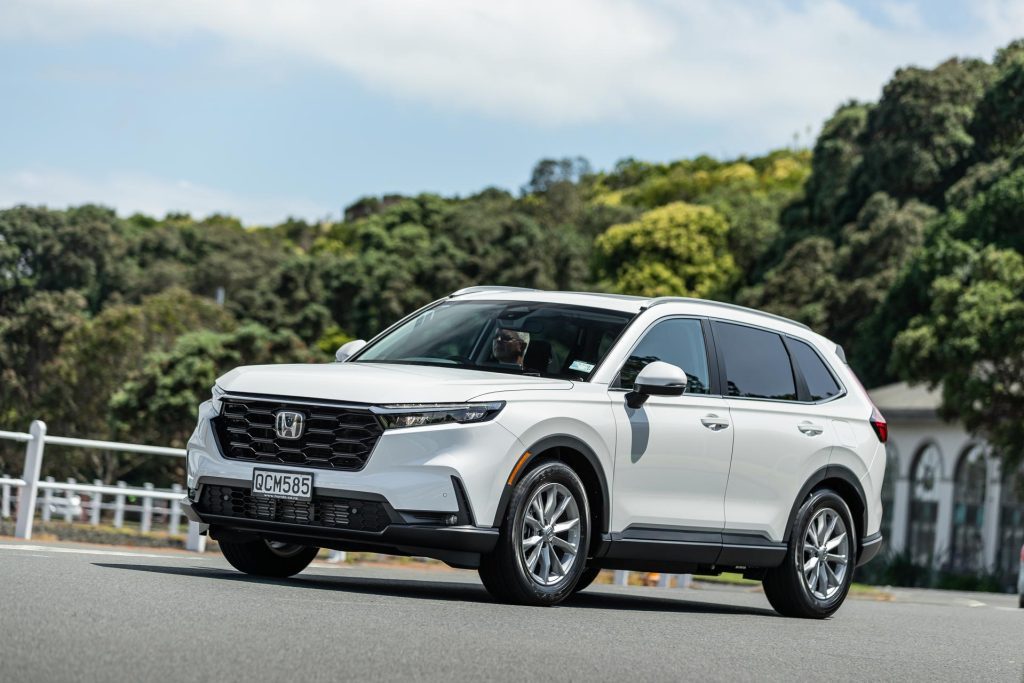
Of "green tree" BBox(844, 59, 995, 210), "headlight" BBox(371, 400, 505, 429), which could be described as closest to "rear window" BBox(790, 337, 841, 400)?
"headlight" BBox(371, 400, 505, 429)

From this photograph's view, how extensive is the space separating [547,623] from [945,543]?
4556cm

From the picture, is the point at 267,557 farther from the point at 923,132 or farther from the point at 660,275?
the point at 660,275

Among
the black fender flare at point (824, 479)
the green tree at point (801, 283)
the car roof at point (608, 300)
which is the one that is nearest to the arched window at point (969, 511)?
the green tree at point (801, 283)

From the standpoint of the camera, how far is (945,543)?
52.7 metres

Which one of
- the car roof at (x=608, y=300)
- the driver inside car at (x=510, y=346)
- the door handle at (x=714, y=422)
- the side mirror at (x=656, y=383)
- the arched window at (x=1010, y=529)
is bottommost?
the arched window at (x=1010, y=529)

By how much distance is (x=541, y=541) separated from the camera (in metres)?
10.1

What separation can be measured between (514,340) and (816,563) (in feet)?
9.77

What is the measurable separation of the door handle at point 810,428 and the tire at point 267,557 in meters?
3.46

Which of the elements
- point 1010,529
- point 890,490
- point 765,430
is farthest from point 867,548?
point 890,490

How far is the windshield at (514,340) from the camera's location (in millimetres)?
10859

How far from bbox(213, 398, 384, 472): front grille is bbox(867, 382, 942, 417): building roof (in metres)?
43.3

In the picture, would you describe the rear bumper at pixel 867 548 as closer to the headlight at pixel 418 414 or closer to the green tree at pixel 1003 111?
the headlight at pixel 418 414

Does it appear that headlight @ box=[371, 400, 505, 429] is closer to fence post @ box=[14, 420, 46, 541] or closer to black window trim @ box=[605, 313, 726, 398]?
black window trim @ box=[605, 313, 726, 398]

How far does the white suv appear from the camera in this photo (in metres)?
9.71
